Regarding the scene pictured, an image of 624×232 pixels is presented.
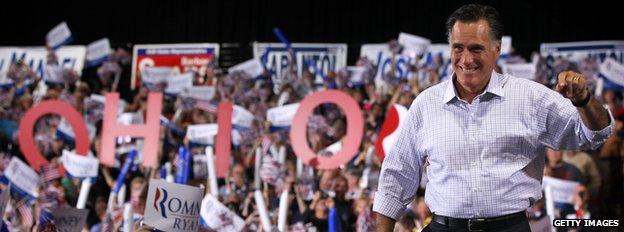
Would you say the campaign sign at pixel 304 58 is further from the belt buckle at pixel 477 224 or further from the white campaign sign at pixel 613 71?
the belt buckle at pixel 477 224

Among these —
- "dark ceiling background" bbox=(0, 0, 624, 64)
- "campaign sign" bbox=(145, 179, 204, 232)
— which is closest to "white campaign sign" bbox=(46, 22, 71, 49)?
"dark ceiling background" bbox=(0, 0, 624, 64)

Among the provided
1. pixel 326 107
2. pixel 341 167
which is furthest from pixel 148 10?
pixel 341 167

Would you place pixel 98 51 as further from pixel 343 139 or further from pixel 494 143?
pixel 494 143

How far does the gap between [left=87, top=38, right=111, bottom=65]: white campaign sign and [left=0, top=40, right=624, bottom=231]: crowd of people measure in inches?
3.8

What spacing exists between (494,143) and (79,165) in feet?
21.1

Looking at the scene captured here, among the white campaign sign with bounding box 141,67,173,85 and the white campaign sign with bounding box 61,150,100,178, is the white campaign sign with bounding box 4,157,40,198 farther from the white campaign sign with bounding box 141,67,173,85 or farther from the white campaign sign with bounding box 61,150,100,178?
the white campaign sign with bounding box 141,67,173,85

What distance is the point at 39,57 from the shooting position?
10797 mm

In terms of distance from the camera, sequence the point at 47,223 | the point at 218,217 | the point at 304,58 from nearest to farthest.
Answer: the point at 47,223, the point at 218,217, the point at 304,58

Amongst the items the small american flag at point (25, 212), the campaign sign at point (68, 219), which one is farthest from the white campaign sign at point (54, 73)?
the campaign sign at point (68, 219)

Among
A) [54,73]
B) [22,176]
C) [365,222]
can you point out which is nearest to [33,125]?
[54,73]

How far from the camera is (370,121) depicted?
8.20 m

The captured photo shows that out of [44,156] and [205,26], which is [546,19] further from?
[44,156]

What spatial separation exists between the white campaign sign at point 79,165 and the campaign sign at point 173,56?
1.63 m

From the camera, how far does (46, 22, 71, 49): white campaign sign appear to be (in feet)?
33.6
